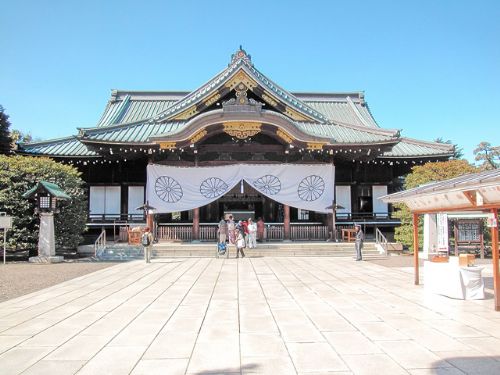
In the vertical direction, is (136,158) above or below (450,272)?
above

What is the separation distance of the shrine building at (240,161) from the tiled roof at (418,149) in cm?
6

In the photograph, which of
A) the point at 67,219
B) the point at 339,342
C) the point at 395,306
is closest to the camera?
the point at 339,342

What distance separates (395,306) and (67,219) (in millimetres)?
14221

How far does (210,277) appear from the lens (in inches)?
443

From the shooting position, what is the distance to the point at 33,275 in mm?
11977

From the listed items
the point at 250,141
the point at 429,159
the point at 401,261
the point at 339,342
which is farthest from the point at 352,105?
the point at 339,342

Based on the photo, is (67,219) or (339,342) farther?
(67,219)

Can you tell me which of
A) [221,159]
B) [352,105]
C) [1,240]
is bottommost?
[1,240]

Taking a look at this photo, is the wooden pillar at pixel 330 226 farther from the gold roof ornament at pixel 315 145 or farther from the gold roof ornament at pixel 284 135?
the gold roof ornament at pixel 284 135

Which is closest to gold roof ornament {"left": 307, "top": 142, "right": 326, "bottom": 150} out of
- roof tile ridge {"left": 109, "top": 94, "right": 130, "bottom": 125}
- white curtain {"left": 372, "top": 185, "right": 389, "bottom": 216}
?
white curtain {"left": 372, "top": 185, "right": 389, "bottom": 216}

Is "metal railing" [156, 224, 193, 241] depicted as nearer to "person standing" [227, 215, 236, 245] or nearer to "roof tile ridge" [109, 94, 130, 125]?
"person standing" [227, 215, 236, 245]

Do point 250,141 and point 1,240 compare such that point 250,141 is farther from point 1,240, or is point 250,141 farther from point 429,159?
point 1,240

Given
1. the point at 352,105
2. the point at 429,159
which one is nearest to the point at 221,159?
the point at 429,159

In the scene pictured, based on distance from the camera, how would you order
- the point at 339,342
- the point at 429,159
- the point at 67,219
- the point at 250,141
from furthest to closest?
1. the point at 429,159
2. the point at 250,141
3. the point at 67,219
4. the point at 339,342
